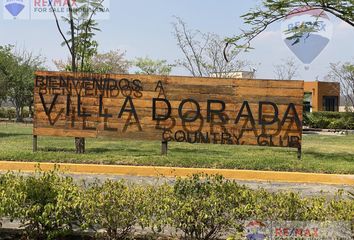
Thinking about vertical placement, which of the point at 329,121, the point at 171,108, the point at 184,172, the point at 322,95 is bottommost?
the point at 184,172

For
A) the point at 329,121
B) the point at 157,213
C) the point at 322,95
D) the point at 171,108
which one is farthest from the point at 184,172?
the point at 322,95

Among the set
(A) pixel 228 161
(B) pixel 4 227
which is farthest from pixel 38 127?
(B) pixel 4 227

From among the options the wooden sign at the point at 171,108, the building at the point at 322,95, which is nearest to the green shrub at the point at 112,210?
the wooden sign at the point at 171,108

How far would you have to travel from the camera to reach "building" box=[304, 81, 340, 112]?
42.0 m

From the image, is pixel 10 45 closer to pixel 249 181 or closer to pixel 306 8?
pixel 306 8

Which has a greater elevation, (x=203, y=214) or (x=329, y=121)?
(x=203, y=214)

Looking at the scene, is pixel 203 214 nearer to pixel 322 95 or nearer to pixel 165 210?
pixel 165 210

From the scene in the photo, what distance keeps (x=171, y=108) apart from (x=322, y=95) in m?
34.4

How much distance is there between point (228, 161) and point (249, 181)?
112 centimetres

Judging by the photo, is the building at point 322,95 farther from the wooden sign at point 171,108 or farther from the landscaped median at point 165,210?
the landscaped median at point 165,210

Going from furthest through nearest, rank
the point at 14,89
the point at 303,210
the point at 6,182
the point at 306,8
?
the point at 14,89, the point at 306,8, the point at 6,182, the point at 303,210

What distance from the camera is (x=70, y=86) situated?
448 inches

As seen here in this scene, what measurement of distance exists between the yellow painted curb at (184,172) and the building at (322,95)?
33.6m

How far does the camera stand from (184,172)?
9320 millimetres
